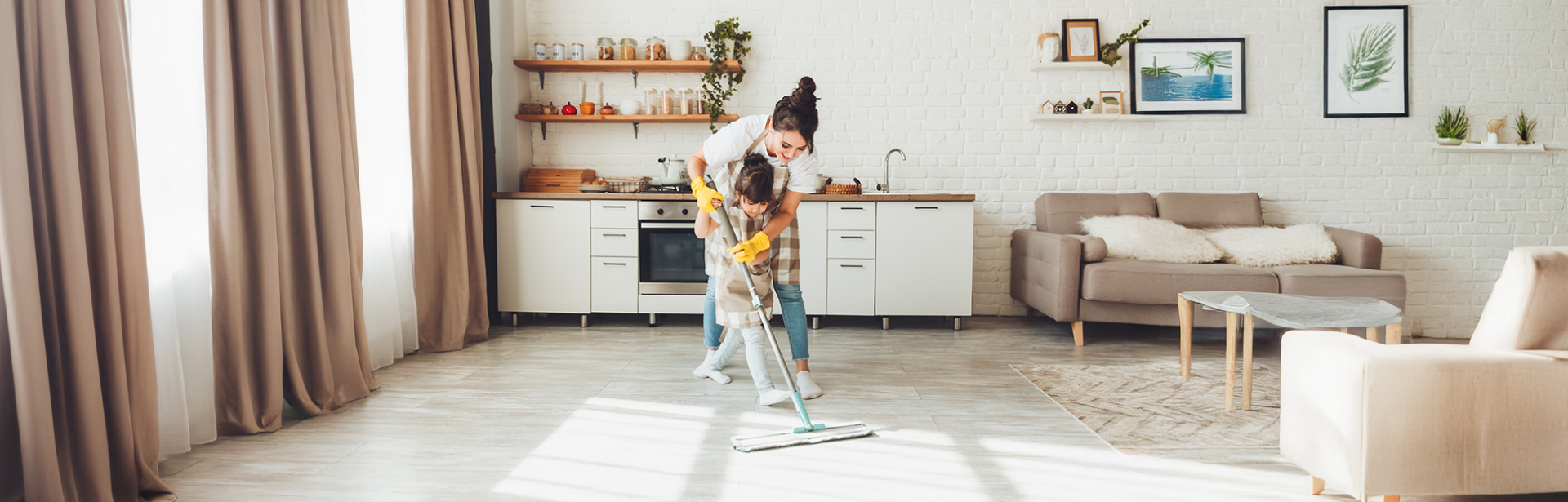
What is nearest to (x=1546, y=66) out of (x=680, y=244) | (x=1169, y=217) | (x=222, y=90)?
(x=1169, y=217)

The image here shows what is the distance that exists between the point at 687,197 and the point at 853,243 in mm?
876

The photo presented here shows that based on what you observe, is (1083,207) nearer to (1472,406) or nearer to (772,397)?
(772,397)

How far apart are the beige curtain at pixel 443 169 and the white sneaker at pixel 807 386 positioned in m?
1.70

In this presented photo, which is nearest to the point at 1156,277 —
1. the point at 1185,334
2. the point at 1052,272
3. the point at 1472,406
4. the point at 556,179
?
the point at 1052,272

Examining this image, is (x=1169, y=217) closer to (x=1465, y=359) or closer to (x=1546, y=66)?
(x=1546, y=66)

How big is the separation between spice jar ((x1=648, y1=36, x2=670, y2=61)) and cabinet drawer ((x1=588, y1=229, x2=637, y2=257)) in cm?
101

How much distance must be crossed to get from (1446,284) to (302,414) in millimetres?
5518

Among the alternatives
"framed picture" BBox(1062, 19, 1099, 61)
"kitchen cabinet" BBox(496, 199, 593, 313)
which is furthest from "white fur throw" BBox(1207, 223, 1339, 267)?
"kitchen cabinet" BBox(496, 199, 593, 313)

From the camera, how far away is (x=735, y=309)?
2539 millimetres

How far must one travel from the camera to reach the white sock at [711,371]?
9.56 feet

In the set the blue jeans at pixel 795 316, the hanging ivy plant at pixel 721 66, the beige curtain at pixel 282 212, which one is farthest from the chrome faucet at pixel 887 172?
the beige curtain at pixel 282 212

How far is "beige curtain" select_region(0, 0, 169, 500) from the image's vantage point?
1553 mm

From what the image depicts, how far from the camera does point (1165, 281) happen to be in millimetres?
3564

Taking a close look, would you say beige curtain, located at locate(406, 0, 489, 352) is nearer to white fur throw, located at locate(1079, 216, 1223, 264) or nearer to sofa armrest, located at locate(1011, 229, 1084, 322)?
sofa armrest, located at locate(1011, 229, 1084, 322)
